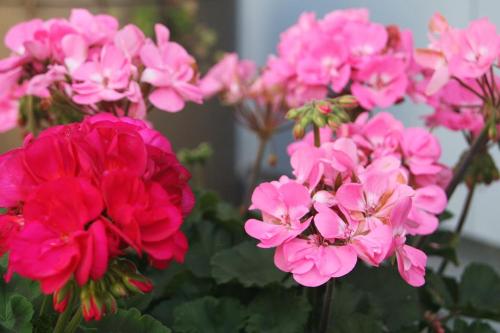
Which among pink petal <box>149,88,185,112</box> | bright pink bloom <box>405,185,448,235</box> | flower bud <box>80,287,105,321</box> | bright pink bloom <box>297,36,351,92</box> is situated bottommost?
bright pink bloom <box>405,185,448,235</box>

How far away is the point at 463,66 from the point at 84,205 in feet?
1.33

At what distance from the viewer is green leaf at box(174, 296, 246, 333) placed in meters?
0.70

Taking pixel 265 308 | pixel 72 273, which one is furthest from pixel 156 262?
pixel 265 308

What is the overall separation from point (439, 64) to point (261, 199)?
271 mm

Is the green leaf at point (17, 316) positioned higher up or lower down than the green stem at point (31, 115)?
lower down

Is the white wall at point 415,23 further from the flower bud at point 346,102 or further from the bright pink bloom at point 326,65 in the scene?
the flower bud at point 346,102

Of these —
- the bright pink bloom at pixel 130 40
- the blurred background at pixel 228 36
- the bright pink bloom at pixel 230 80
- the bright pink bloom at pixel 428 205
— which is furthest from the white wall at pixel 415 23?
the bright pink bloom at pixel 130 40

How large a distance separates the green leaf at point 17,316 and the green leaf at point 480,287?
1.68 ft

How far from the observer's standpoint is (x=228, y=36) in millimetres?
2307

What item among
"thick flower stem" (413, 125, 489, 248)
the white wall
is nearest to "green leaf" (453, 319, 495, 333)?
"thick flower stem" (413, 125, 489, 248)

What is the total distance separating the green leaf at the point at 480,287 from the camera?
0.84m

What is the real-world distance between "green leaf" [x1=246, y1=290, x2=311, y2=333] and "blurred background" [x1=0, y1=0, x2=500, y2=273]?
1.17m

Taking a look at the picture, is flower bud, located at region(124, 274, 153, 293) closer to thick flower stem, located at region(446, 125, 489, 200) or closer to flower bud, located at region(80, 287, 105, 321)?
flower bud, located at region(80, 287, 105, 321)

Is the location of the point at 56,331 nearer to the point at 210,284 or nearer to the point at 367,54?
the point at 210,284
